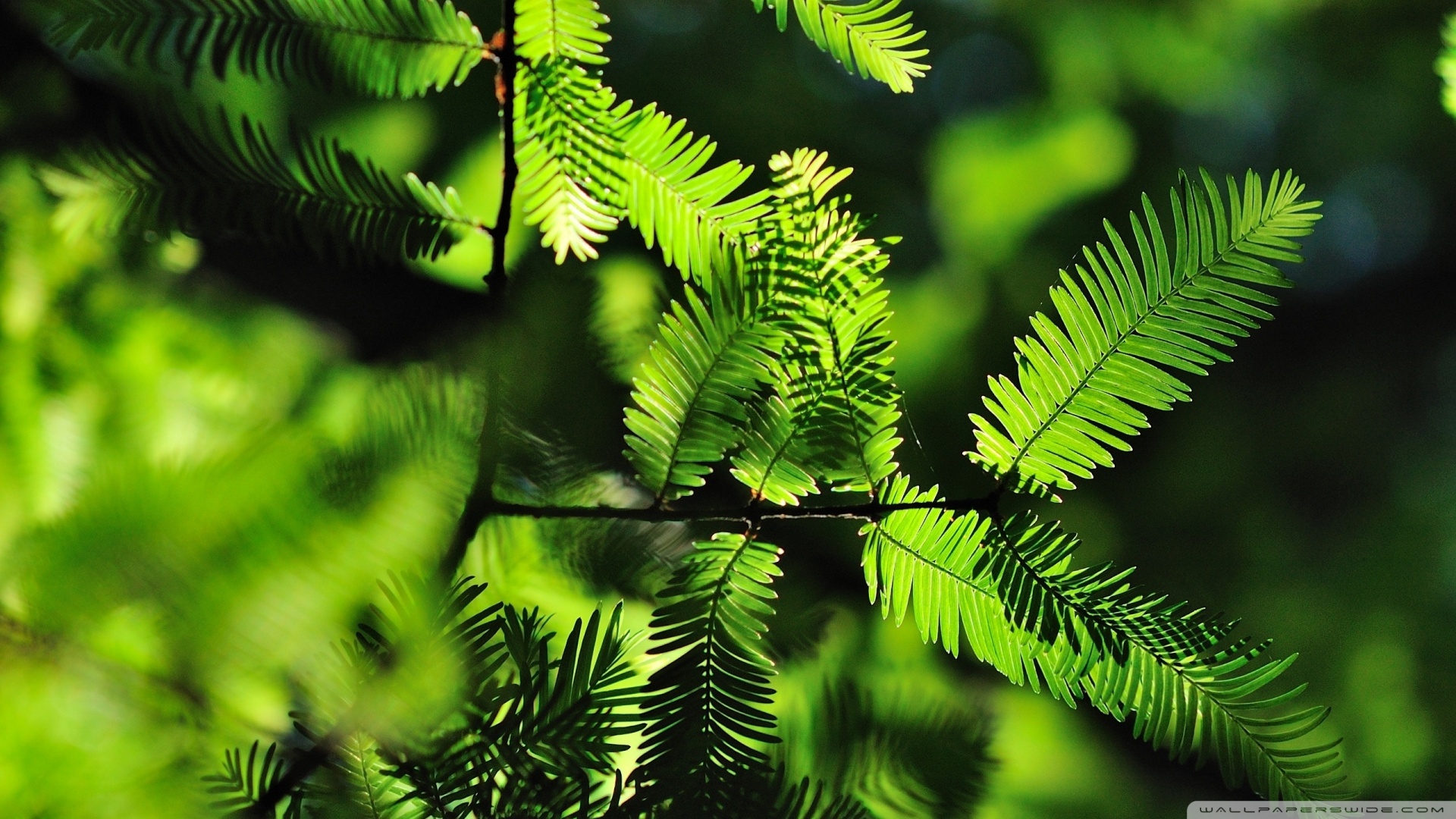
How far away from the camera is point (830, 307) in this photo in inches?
12.6

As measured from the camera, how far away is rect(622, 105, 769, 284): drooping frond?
34 cm

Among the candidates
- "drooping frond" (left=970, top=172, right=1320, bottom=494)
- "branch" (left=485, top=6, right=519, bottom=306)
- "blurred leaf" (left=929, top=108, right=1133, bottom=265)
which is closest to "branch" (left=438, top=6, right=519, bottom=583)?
"branch" (left=485, top=6, right=519, bottom=306)

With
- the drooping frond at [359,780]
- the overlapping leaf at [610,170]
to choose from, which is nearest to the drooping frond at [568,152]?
the overlapping leaf at [610,170]

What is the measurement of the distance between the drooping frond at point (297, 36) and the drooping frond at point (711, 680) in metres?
0.25

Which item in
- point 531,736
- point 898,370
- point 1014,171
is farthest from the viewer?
point 1014,171

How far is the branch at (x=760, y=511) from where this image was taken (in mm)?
323

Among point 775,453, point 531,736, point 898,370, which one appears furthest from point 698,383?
point 898,370

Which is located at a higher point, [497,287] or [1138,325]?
[1138,325]

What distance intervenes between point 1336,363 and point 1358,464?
0.58ft

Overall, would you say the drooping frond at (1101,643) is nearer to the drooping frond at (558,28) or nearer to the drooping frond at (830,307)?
the drooping frond at (830,307)

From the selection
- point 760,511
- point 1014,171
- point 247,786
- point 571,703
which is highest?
point 1014,171

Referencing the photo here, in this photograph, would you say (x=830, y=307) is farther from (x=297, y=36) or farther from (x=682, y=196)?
(x=297, y=36)

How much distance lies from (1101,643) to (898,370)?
0.84 meters

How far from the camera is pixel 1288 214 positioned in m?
0.30
